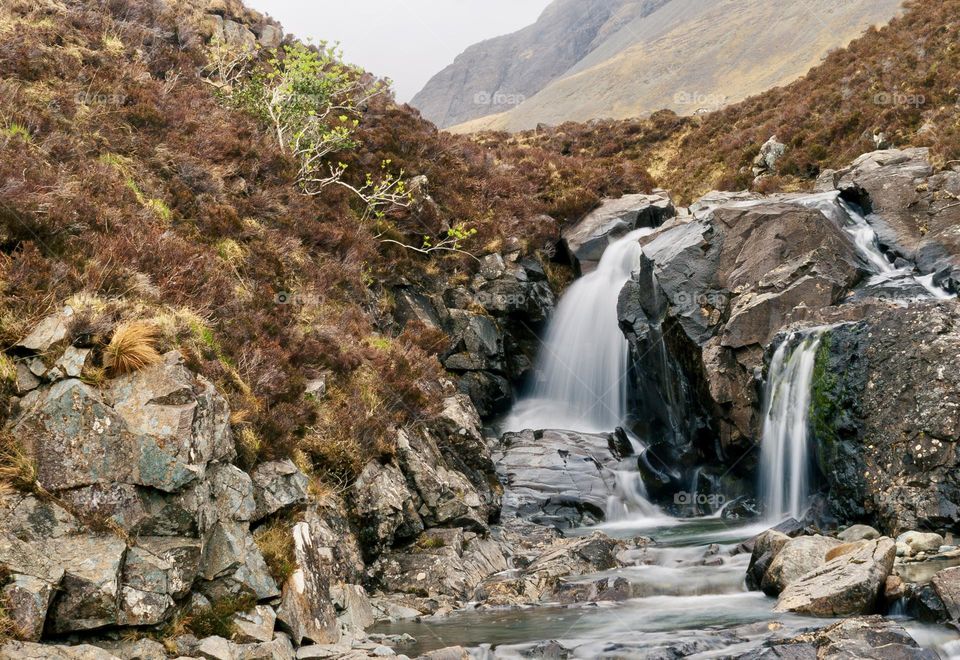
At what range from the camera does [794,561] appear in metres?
11.1

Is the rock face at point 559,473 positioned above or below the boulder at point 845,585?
below

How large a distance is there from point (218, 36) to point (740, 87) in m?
64.2

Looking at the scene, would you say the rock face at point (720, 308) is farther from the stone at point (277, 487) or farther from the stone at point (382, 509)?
the stone at point (277, 487)

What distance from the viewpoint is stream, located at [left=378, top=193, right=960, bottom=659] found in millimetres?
9039

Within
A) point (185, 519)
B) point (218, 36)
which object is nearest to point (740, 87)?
point (218, 36)

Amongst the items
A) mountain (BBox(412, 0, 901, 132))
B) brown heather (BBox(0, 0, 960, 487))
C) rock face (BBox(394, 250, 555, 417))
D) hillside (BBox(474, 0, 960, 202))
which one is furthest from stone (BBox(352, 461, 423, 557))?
mountain (BBox(412, 0, 901, 132))

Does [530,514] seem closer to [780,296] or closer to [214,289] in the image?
[780,296]

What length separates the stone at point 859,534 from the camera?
12211 mm

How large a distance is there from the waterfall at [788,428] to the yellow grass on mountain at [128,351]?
502 inches

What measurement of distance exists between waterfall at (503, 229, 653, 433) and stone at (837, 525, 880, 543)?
11334 mm

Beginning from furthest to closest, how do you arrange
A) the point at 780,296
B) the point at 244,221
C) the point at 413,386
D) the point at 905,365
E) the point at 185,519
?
the point at 780,296, the point at 244,221, the point at 413,386, the point at 905,365, the point at 185,519

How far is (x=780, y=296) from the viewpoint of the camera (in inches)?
699

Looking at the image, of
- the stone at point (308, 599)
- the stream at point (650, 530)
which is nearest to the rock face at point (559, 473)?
the stream at point (650, 530)

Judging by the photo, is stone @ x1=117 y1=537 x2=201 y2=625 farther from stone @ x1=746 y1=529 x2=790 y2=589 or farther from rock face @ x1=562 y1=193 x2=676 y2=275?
rock face @ x1=562 y1=193 x2=676 y2=275
